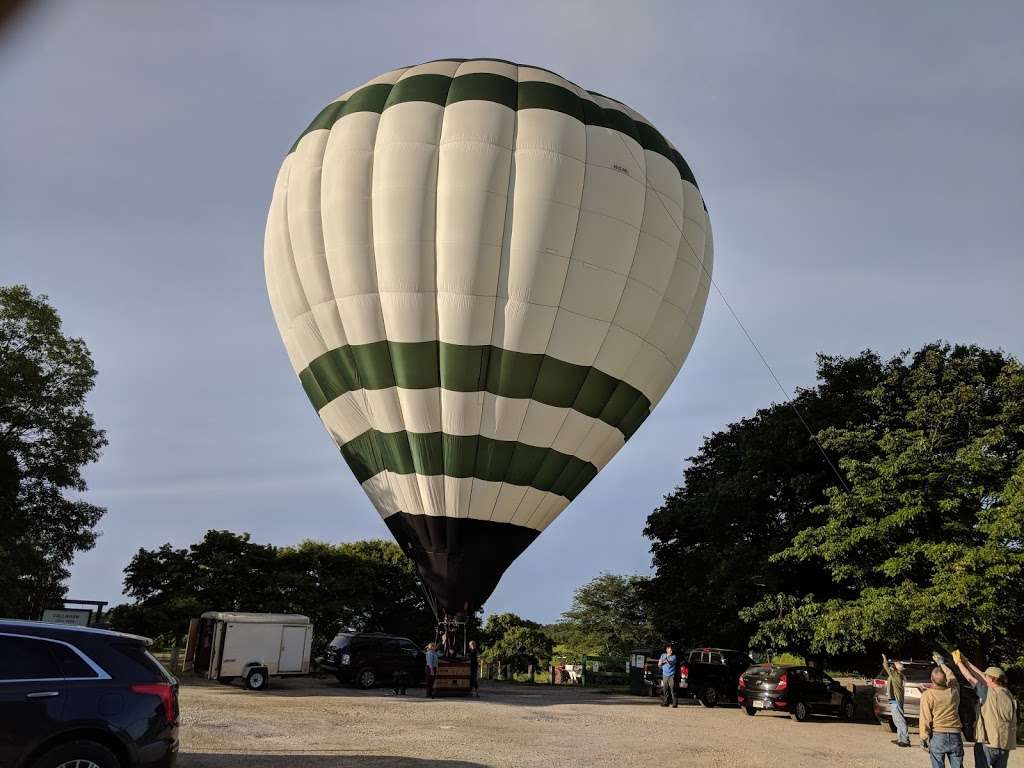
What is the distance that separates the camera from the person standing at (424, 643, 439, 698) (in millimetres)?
19562

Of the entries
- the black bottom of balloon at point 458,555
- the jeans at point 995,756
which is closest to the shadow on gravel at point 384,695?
the black bottom of balloon at point 458,555

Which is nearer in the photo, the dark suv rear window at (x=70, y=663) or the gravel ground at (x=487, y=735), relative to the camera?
the dark suv rear window at (x=70, y=663)

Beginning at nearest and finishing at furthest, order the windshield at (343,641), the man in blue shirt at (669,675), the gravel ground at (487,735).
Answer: the gravel ground at (487,735), the man in blue shirt at (669,675), the windshield at (343,641)

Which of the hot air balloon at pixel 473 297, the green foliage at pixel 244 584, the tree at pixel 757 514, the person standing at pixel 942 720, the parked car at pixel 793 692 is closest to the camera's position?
the person standing at pixel 942 720

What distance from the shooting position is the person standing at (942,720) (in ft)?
28.6

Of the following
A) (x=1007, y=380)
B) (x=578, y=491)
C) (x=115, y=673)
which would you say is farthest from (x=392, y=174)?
(x=1007, y=380)

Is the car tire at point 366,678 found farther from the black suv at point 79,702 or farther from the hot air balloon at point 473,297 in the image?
the black suv at point 79,702

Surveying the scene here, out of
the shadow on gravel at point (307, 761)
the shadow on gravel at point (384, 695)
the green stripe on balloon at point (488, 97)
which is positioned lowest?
the shadow on gravel at point (307, 761)

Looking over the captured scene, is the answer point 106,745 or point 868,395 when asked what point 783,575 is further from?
point 106,745

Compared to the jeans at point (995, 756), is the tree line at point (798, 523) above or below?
above

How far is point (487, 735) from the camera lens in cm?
1230

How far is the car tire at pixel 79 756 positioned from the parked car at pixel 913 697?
15140mm

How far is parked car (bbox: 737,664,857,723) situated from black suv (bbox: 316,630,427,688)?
9089 mm

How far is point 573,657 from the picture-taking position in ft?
174
